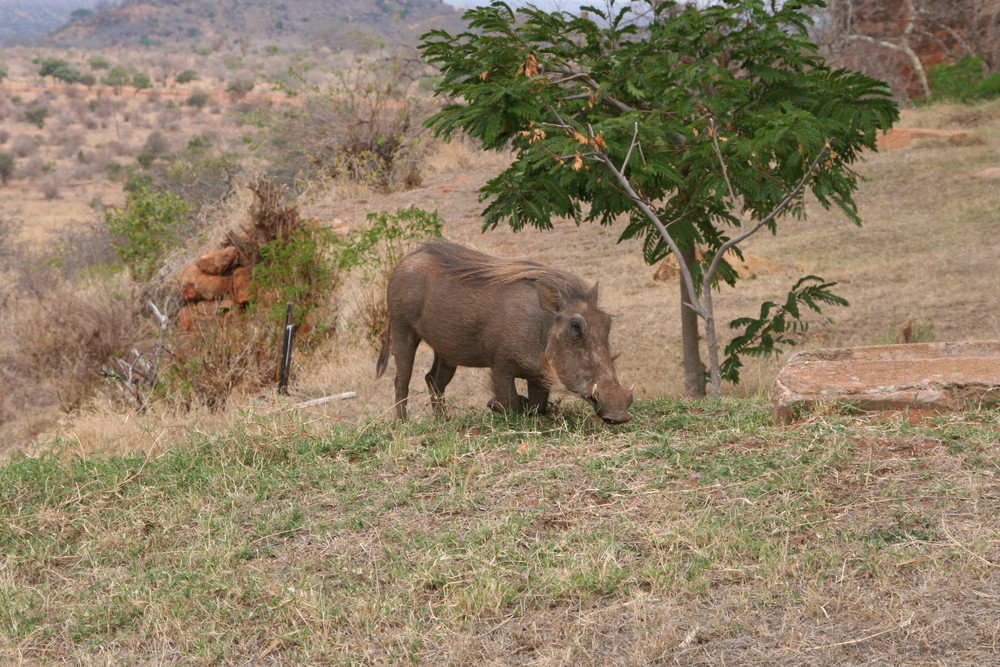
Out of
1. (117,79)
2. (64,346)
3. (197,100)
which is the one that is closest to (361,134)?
(64,346)

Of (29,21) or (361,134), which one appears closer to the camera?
(361,134)

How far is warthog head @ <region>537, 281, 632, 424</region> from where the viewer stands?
4570 millimetres

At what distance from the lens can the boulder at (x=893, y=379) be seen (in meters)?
4.52

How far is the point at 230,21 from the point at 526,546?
272 feet

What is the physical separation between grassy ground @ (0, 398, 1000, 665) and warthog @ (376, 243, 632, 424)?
0.24 m

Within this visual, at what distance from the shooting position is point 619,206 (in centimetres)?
662

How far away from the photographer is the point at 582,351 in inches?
186

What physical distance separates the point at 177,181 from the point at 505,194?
47.8ft

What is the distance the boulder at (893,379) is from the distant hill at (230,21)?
69.4m

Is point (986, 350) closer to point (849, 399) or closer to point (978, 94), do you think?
point (849, 399)

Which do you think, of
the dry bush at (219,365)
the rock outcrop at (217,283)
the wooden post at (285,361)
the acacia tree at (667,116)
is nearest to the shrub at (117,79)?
the rock outcrop at (217,283)

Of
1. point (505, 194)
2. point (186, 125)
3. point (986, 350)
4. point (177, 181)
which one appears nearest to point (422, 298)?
point (505, 194)

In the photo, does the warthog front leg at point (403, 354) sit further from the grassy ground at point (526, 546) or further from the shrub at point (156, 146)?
the shrub at point (156, 146)

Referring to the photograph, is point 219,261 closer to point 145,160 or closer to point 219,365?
point 219,365
